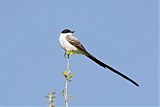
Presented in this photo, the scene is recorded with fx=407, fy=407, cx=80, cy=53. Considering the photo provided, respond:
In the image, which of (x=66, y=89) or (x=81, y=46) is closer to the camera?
(x=66, y=89)

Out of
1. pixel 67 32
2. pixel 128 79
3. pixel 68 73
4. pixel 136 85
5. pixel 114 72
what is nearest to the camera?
pixel 68 73

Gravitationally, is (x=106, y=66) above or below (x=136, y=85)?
above

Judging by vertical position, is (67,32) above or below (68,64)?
above

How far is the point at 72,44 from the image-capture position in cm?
710

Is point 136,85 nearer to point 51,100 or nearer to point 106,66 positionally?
point 106,66

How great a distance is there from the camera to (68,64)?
145 inches

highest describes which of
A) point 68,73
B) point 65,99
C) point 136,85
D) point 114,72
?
point 114,72

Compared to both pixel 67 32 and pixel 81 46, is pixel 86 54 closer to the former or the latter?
pixel 81 46

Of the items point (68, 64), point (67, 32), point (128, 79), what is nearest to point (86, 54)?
point (67, 32)

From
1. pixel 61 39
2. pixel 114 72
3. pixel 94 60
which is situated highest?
pixel 61 39

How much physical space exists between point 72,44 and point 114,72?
107cm

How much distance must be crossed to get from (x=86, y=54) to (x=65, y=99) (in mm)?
4452

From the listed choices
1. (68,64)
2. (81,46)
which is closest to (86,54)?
(81,46)

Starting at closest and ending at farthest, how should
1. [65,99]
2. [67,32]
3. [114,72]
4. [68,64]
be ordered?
[65,99] → [68,64] → [114,72] → [67,32]
